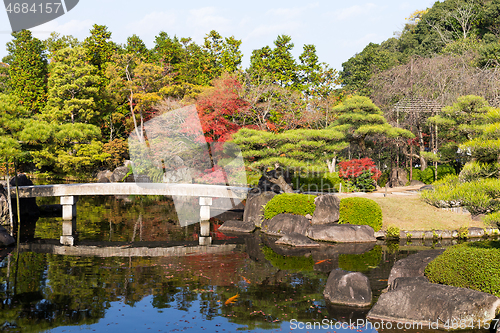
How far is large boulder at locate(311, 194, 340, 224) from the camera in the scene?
681 inches

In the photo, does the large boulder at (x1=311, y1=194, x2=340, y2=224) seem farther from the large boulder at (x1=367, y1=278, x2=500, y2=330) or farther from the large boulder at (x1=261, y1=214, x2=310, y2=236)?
the large boulder at (x1=367, y1=278, x2=500, y2=330)

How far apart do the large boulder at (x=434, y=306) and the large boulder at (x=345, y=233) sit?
23.1ft

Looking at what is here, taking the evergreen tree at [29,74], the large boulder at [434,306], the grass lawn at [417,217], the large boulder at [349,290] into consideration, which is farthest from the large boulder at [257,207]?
the evergreen tree at [29,74]

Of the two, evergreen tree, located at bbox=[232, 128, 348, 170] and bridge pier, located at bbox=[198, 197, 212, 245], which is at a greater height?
evergreen tree, located at bbox=[232, 128, 348, 170]

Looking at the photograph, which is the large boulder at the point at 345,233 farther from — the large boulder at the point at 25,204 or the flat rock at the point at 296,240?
the large boulder at the point at 25,204

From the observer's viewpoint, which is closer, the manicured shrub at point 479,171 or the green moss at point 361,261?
the manicured shrub at point 479,171

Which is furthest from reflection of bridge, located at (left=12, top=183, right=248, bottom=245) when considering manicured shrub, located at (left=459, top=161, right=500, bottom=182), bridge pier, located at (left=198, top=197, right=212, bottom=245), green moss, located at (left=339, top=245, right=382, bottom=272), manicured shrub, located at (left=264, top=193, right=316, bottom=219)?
manicured shrub, located at (left=459, top=161, right=500, bottom=182)

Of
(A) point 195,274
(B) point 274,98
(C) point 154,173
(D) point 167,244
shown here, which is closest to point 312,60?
(B) point 274,98

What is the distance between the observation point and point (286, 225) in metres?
17.6

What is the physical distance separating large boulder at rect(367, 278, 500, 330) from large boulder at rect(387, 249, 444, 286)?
4.90 ft

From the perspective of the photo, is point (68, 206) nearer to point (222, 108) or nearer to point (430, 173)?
point (222, 108)

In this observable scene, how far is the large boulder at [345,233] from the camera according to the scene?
16.2m

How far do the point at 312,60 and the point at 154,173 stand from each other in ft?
50.2

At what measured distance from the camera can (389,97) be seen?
26500mm
